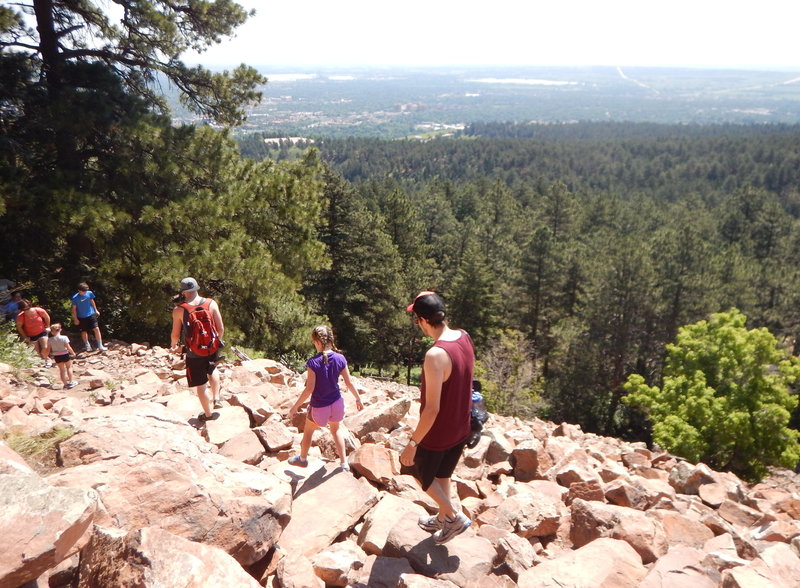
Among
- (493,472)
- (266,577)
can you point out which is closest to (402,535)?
(266,577)

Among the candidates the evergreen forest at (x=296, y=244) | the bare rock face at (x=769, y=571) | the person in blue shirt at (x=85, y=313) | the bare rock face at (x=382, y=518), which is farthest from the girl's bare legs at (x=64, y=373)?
the bare rock face at (x=769, y=571)

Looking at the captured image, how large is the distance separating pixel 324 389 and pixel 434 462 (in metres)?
1.57

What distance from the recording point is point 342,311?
83.5 feet

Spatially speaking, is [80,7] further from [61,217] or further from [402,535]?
[402,535]

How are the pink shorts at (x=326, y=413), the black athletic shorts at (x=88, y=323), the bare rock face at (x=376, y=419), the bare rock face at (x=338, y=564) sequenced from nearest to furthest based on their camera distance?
1. the bare rock face at (x=338, y=564)
2. the pink shorts at (x=326, y=413)
3. the bare rock face at (x=376, y=419)
4. the black athletic shorts at (x=88, y=323)

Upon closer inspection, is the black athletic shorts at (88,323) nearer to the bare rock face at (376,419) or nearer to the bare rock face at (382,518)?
the bare rock face at (376,419)

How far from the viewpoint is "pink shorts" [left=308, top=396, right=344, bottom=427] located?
5250mm

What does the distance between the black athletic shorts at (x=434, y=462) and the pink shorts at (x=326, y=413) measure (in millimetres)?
1342

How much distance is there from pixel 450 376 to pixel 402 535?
138 cm

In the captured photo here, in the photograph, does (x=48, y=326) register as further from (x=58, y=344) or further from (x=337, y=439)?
(x=337, y=439)

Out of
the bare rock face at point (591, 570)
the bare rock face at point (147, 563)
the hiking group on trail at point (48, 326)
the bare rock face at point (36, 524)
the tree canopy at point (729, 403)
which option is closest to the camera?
the bare rock face at point (36, 524)

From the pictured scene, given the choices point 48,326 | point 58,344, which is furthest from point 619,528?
point 48,326

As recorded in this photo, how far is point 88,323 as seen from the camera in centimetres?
1002

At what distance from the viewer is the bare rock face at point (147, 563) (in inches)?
112
